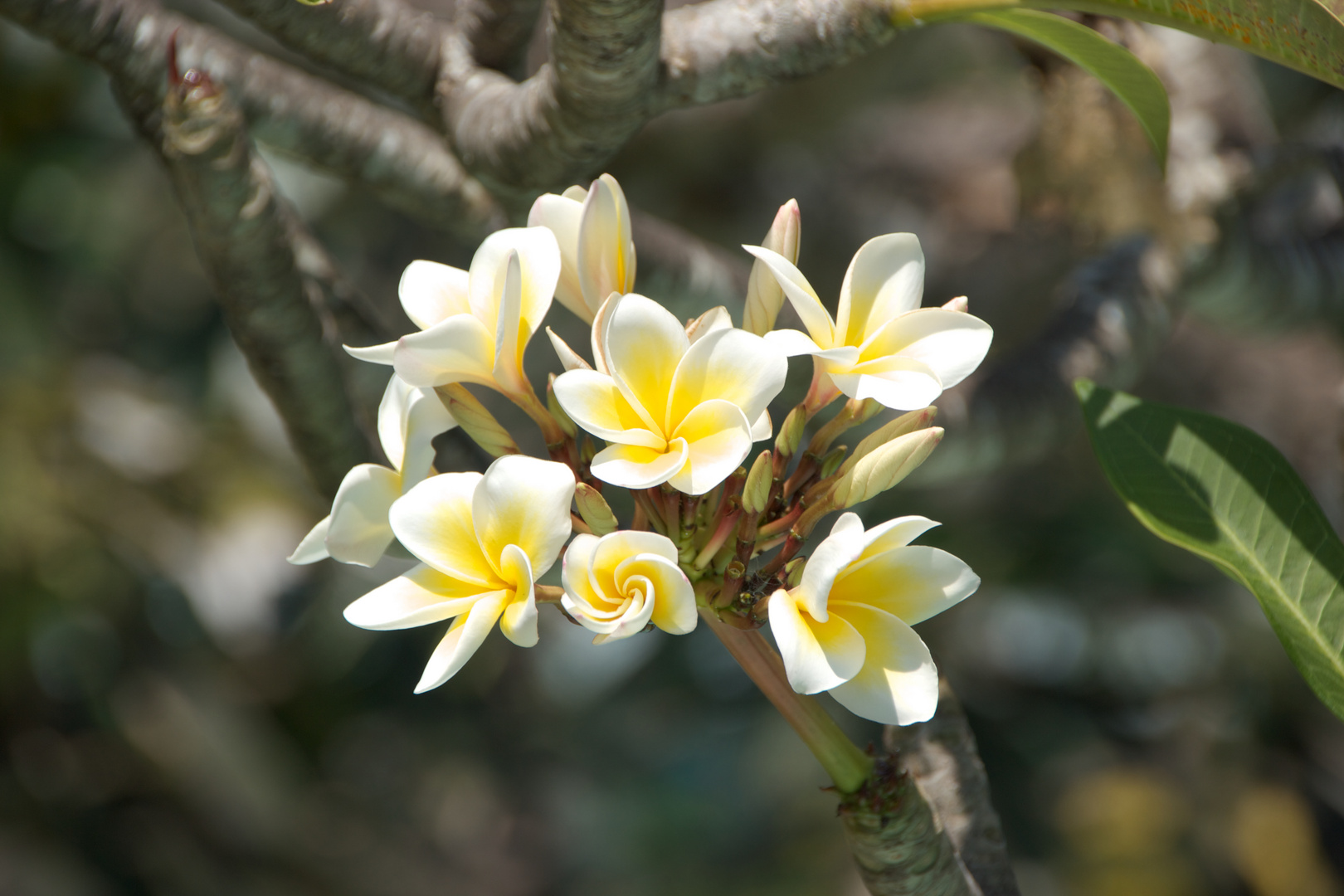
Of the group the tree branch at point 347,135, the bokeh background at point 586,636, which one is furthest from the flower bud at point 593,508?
the bokeh background at point 586,636

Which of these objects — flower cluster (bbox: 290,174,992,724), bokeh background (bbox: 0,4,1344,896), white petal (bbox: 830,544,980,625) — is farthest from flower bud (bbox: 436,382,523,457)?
bokeh background (bbox: 0,4,1344,896)

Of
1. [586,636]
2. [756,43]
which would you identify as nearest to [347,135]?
[756,43]

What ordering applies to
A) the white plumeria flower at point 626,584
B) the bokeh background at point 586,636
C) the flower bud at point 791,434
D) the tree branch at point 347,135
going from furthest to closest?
the bokeh background at point 586,636
the tree branch at point 347,135
the flower bud at point 791,434
the white plumeria flower at point 626,584

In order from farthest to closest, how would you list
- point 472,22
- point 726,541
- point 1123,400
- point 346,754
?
point 346,754 < point 472,22 < point 1123,400 < point 726,541

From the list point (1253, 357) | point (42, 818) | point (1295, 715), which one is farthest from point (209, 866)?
point (1253, 357)

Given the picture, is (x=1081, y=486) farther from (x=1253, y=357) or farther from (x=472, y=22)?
(x=472, y=22)

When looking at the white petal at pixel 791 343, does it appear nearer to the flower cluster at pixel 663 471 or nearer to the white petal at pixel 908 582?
the flower cluster at pixel 663 471
